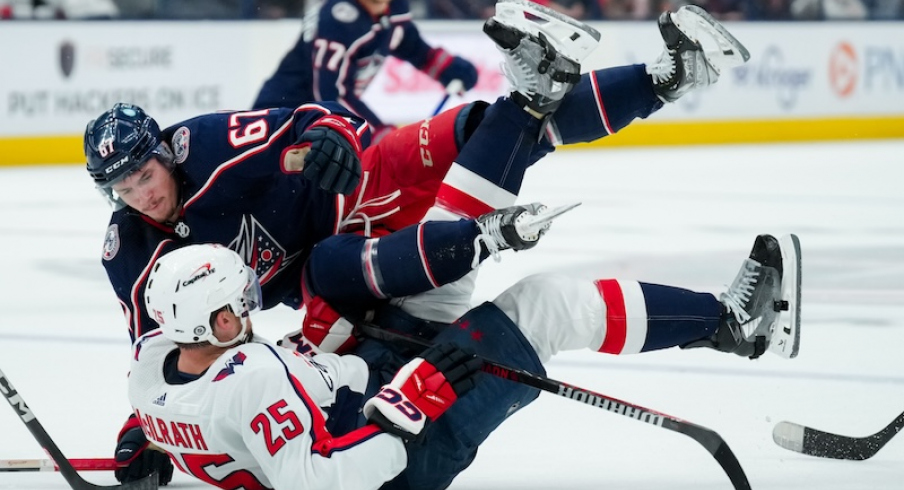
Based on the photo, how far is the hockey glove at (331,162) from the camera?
232 cm

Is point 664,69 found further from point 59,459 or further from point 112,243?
point 59,459

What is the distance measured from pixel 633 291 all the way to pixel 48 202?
16.0 feet

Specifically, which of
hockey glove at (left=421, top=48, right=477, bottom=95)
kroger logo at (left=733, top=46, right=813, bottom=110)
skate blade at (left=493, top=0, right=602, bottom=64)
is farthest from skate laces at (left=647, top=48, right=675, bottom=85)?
kroger logo at (left=733, top=46, right=813, bottom=110)

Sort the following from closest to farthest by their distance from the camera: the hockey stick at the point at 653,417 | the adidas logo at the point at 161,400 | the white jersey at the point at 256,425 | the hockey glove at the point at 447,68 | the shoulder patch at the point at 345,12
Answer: the white jersey at the point at 256,425 < the adidas logo at the point at 161,400 < the hockey stick at the point at 653,417 < the shoulder patch at the point at 345,12 < the hockey glove at the point at 447,68

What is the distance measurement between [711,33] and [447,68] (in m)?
2.59

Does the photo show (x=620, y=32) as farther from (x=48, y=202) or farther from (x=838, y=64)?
(x=48, y=202)

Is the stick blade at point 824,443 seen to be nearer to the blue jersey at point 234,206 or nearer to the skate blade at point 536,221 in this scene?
the skate blade at point 536,221

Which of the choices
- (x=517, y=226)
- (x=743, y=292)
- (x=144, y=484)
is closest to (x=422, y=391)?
(x=517, y=226)

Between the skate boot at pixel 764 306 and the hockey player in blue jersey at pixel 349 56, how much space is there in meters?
2.62

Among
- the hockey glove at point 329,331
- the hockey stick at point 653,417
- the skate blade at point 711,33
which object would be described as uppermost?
the skate blade at point 711,33

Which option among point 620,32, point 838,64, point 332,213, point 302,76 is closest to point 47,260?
point 302,76

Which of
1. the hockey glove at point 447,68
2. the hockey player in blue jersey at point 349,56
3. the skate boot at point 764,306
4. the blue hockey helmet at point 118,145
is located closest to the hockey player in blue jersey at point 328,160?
the blue hockey helmet at point 118,145

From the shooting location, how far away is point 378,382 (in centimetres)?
231

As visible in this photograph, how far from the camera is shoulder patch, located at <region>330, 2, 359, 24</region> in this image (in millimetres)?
4918
